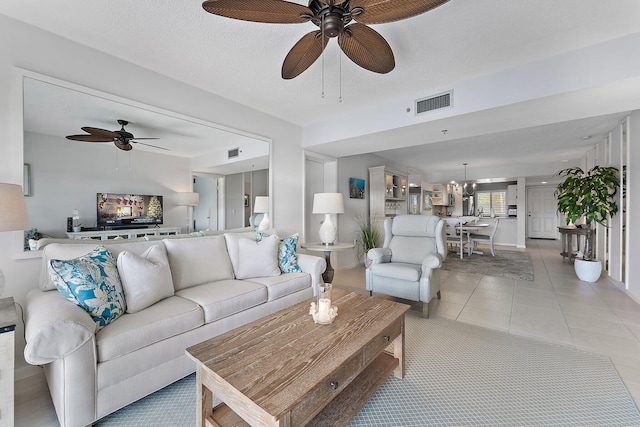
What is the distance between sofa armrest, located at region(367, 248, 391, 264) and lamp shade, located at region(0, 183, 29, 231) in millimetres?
2927

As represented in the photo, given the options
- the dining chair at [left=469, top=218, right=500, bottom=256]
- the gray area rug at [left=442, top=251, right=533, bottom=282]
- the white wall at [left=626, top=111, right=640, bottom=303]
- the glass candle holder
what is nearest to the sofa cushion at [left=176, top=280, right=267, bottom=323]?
the glass candle holder

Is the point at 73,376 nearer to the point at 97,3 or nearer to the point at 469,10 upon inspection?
the point at 97,3

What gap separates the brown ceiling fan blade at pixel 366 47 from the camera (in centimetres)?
156

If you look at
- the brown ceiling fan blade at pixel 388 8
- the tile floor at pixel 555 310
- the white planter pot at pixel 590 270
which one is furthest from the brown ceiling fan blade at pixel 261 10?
the white planter pot at pixel 590 270

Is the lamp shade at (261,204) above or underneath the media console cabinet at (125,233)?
above

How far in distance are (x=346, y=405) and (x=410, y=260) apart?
2139 millimetres

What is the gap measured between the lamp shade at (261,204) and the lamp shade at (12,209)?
214cm

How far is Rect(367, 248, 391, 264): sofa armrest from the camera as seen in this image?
3207 millimetres

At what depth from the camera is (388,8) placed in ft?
4.33

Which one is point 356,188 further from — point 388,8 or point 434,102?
point 388,8

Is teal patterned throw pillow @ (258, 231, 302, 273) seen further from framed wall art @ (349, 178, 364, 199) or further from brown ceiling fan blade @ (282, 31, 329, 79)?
framed wall art @ (349, 178, 364, 199)

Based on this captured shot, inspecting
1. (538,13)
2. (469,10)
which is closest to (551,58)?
(538,13)

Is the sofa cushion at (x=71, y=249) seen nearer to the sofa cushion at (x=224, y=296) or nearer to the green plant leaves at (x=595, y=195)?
the sofa cushion at (x=224, y=296)

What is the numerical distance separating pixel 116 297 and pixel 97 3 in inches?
75.7
